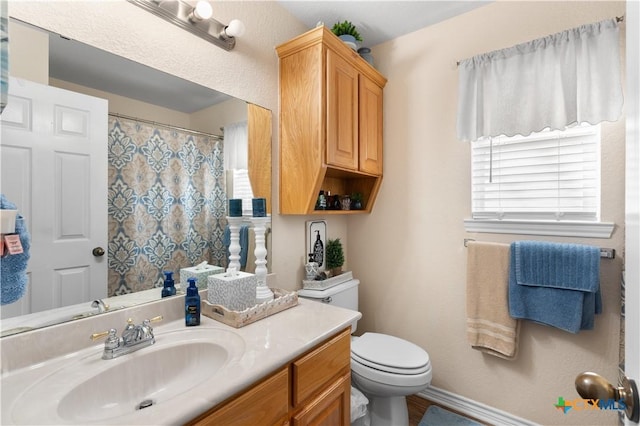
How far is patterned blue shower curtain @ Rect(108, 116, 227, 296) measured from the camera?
1103 mm

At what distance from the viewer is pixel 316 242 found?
2.06 metres

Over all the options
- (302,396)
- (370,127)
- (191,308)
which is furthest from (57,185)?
(370,127)

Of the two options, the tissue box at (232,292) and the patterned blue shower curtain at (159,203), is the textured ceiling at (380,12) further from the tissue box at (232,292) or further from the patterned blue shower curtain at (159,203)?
the tissue box at (232,292)

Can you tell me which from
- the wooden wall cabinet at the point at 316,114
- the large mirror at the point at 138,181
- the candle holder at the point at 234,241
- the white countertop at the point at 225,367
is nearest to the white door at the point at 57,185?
the large mirror at the point at 138,181

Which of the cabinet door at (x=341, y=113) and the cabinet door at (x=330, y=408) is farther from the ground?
the cabinet door at (x=341, y=113)

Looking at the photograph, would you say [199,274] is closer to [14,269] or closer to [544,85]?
[14,269]

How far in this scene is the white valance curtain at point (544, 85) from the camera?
1433 mm

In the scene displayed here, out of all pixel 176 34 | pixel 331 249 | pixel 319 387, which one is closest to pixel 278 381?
pixel 319 387

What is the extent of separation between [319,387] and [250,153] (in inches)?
45.5

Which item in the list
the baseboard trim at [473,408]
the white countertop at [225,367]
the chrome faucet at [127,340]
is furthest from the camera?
the baseboard trim at [473,408]

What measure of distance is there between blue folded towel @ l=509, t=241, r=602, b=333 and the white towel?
6 cm

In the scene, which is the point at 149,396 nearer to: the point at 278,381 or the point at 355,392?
the point at 278,381

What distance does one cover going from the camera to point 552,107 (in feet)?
5.11

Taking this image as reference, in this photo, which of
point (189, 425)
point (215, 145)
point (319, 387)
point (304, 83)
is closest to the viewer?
point (189, 425)
